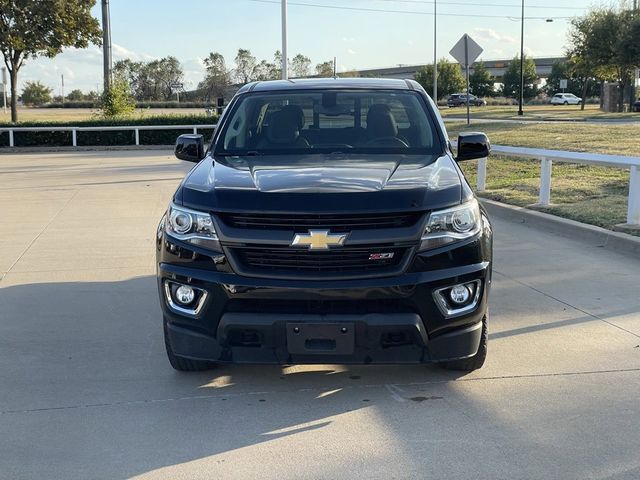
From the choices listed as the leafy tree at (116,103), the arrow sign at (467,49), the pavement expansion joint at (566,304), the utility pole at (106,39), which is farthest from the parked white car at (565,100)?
the pavement expansion joint at (566,304)

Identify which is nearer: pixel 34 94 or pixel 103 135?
pixel 103 135

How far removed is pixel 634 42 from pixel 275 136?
1767 inches

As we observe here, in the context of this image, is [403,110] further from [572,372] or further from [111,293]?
[111,293]

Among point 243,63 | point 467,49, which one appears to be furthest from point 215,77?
point 467,49

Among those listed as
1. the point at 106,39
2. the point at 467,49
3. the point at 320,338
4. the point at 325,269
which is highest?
the point at 106,39

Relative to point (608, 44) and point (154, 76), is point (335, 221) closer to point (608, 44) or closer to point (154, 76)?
point (608, 44)

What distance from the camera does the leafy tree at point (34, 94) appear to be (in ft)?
350

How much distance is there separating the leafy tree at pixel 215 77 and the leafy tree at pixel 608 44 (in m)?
43.7

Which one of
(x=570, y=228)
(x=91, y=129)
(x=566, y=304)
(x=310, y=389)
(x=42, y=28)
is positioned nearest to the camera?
(x=310, y=389)

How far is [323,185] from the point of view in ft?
13.8

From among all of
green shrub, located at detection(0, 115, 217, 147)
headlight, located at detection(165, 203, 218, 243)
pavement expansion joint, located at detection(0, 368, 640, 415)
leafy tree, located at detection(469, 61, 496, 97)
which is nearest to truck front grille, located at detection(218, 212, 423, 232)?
headlight, located at detection(165, 203, 218, 243)

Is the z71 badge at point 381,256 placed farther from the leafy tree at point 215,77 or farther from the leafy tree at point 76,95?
the leafy tree at point 76,95

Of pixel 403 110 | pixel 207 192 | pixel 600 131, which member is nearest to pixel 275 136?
pixel 403 110

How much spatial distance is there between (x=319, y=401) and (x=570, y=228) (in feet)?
19.5
